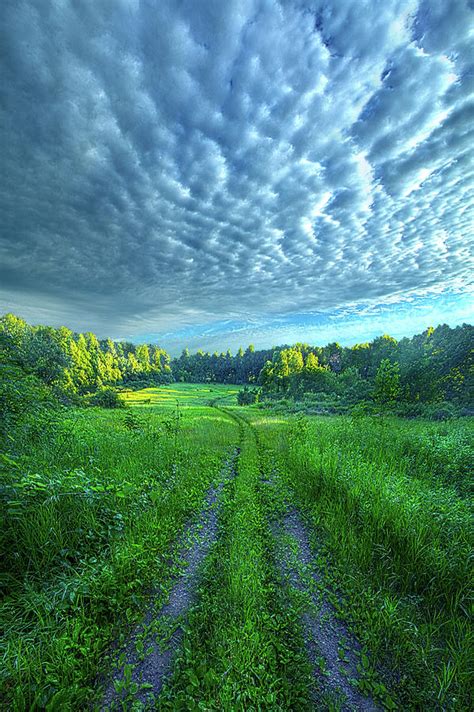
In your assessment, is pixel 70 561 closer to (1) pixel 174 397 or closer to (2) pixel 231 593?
(2) pixel 231 593

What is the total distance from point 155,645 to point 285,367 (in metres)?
63.4

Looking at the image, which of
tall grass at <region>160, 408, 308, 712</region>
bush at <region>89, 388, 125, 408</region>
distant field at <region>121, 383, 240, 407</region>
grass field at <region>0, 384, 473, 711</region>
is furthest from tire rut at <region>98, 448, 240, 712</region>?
distant field at <region>121, 383, 240, 407</region>

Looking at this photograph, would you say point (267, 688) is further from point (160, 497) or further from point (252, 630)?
point (160, 497)

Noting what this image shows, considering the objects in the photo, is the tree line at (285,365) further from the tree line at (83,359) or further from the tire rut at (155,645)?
the tire rut at (155,645)

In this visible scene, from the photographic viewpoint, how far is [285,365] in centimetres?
6581

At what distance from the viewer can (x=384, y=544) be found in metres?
5.12

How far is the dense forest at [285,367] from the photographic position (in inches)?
904

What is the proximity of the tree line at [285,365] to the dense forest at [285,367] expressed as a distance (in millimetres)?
93

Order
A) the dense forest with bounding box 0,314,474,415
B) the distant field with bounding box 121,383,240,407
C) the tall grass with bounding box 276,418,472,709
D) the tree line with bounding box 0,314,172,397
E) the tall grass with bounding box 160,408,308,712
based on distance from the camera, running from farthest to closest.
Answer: the distant field with bounding box 121,383,240,407, the tree line with bounding box 0,314,172,397, the dense forest with bounding box 0,314,474,415, the tall grass with bounding box 276,418,472,709, the tall grass with bounding box 160,408,308,712

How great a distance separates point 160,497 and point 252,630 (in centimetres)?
401

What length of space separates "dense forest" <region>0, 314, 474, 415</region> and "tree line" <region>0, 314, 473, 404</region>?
0.09 meters

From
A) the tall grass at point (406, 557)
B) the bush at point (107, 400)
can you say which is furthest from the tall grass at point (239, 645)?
the bush at point (107, 400)

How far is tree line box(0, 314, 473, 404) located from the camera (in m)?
26.3

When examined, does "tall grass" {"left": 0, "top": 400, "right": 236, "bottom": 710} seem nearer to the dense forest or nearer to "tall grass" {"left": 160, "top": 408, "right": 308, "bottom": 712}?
"tall grass" {"left": 160, "top": 408, "right": 308, "bottom": 712}
